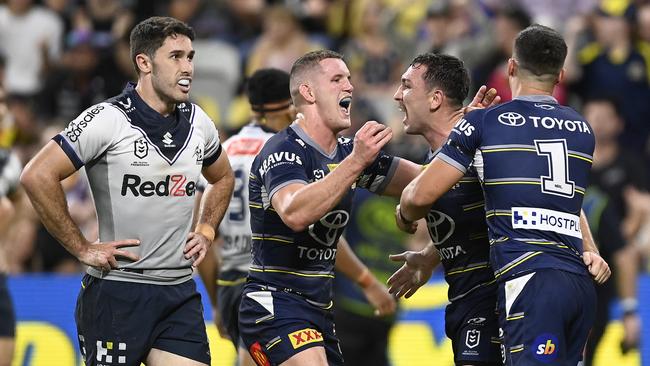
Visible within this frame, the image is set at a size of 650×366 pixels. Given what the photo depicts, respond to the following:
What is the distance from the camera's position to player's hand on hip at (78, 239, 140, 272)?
7.95m

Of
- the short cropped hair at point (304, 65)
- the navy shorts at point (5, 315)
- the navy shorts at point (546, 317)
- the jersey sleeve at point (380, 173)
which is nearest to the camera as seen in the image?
the navy shorts at point (546, 317)

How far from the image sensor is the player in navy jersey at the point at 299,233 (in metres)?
7.86

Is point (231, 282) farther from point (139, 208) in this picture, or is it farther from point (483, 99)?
point (483, 99)

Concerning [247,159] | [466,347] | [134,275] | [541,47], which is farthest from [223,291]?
[541,47]

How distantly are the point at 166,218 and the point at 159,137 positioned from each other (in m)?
0.57

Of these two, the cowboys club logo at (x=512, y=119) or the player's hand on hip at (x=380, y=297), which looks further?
the player's hand on hip at (x=380, y=297)

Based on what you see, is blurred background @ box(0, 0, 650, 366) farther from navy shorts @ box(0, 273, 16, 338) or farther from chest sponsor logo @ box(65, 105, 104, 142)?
chest sponsor logo @ box(65, 105, 104, 142)

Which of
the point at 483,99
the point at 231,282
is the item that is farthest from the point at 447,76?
the point at 231,282

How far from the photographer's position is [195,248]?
325 inches

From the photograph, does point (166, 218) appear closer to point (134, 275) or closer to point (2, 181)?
point (134, 275)

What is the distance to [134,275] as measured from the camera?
26.7 ft

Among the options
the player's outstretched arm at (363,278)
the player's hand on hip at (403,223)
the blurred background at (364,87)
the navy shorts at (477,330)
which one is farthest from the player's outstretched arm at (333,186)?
the blurred background at (364,87)

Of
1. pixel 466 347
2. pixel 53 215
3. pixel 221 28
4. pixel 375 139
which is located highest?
pixel 221 28

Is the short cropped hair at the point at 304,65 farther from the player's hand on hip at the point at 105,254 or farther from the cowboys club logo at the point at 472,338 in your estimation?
the cowboys club logo at the point at 472,338
